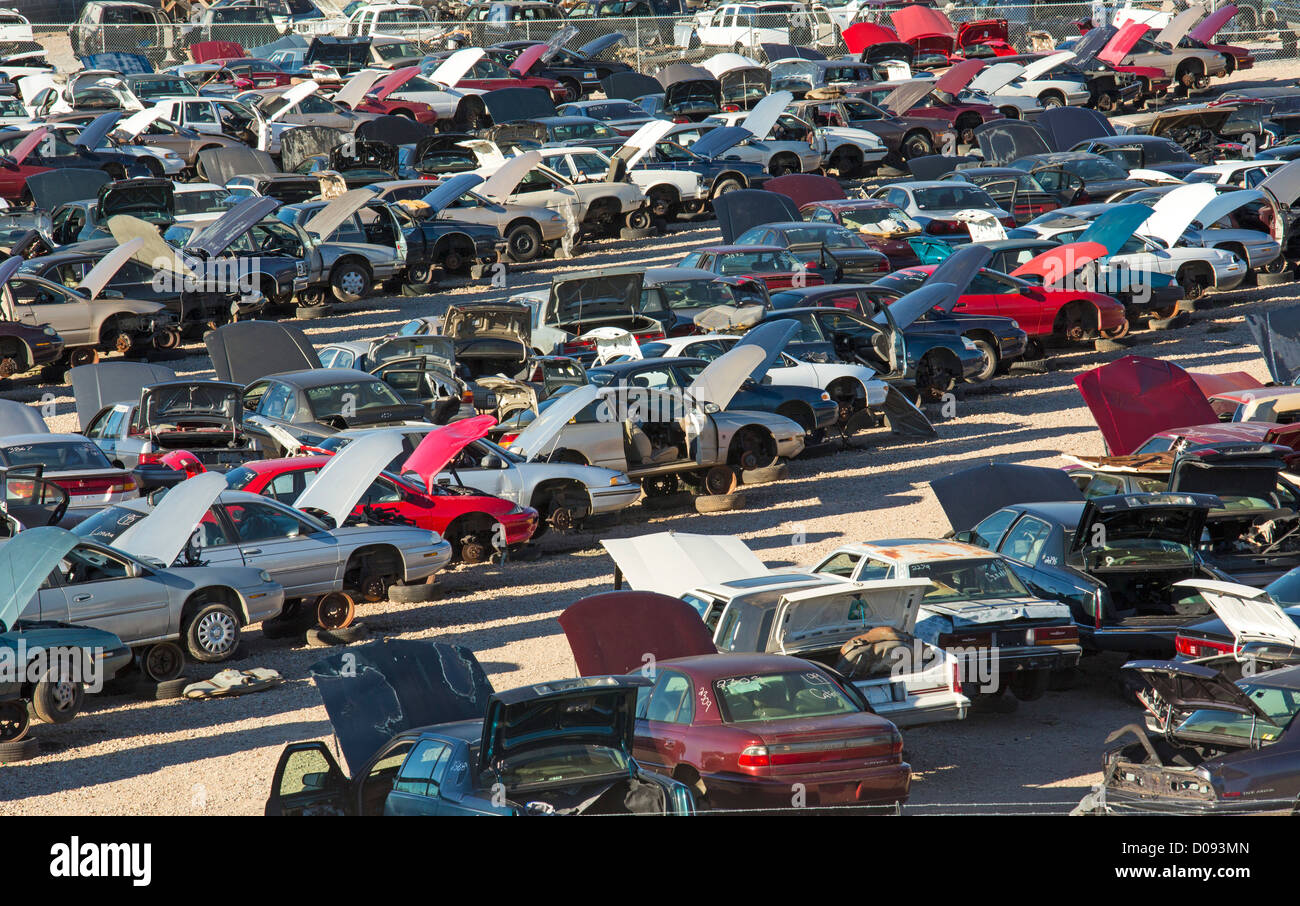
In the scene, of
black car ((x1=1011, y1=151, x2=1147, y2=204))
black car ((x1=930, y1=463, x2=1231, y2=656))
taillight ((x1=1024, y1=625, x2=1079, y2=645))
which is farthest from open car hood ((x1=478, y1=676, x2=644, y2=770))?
black car ((x1=1011, y1=151, x2=1147, y2=204))

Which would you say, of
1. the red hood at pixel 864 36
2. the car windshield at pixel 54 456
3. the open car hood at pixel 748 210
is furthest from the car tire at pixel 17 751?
the red hood at pixel 864 36

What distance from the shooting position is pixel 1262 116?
3519cm

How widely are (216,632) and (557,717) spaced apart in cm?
635

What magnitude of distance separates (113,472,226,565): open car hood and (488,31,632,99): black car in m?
30.0

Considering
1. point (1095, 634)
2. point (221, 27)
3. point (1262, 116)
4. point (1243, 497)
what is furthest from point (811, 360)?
point (221, 27)

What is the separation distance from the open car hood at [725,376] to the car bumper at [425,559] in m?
4.02

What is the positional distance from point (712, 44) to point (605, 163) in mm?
17598

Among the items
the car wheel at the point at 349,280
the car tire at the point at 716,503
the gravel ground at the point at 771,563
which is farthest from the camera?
the car wheel at the point at 349,280

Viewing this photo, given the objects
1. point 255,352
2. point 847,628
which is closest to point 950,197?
point 255,352

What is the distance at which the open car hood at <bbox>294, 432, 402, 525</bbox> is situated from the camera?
1517cm

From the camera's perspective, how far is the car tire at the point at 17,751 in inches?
455

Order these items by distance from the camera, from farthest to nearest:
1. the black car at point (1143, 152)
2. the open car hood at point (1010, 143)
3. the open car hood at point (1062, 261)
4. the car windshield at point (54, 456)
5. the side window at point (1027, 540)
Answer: the open car hood at point (1010, 143) → the black car at point (1143, 152) → the open car hood at point (1062, 261) → the car windshield at point (54, 456) → the side window at point (1027, 540)

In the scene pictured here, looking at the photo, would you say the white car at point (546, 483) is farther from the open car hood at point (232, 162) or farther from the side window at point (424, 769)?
the open car hood at point (232, 162)
